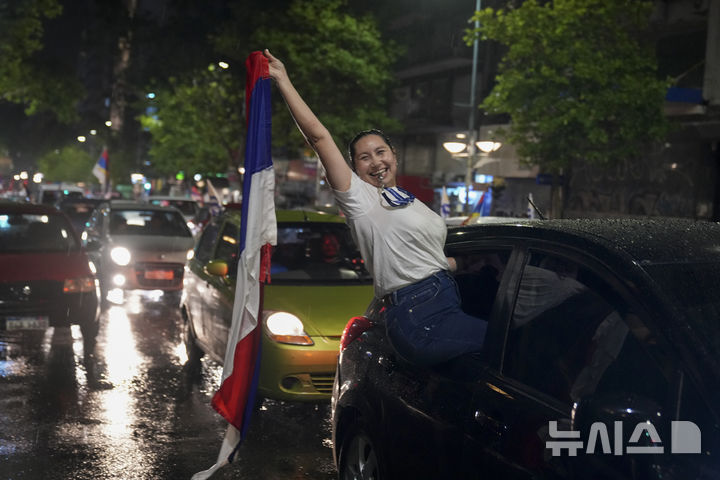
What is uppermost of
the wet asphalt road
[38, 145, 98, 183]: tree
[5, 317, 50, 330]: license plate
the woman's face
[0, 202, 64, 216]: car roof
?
[38, 145, 98, 183]: tree

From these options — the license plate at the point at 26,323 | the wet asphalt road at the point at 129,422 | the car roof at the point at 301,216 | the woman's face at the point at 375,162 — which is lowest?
the wet asphalt road at the point at 129,422

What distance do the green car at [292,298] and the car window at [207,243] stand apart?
0.01m

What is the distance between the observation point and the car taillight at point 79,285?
9.97 m

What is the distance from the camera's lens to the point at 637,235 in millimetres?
3129

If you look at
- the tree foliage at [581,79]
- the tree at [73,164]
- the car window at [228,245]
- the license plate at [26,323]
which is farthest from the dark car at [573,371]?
the tree at [73,164]

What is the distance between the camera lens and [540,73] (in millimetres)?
23828

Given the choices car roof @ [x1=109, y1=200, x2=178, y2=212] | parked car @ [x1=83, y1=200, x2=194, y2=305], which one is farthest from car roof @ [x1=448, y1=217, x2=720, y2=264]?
car roof @ [x1=109, y1=200, x2=178, y2=212]

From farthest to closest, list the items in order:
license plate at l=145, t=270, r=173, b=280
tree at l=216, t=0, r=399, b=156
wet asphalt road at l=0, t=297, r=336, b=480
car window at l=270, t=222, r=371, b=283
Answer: tree at l=216, t=0, r=399, b=156 < license plate at l=145, t=270, r=173, b=280 < car window at l=270, t=222, r=371, b=283 < wet asphalt road at l=0, t=297, r=336, b=480

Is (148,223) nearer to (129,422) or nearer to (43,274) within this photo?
(43,274)

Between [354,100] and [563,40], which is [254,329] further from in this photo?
[354,100]

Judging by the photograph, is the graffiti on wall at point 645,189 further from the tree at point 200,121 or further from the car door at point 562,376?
the car door at point 562,376

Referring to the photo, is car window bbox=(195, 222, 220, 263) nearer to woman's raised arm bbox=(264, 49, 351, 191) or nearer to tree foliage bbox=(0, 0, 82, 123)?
woman's raised arm bbox=(264, 49, 351, 191)

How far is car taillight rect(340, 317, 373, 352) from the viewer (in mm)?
4332

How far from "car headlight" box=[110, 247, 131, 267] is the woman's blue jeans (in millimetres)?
11604
